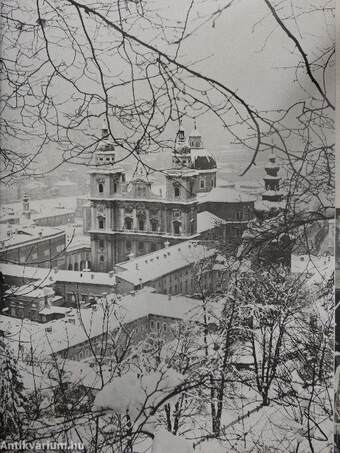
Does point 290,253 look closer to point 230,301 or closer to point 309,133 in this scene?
point 230,301

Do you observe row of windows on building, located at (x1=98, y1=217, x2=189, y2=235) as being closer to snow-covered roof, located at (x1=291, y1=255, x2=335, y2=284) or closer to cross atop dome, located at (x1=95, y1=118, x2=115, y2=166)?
cross atop dome, located at (x1=95, y1=118, x2=115, y2=166)

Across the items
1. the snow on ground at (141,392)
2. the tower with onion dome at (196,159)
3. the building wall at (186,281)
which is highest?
the tower with onion dome at (196,159)

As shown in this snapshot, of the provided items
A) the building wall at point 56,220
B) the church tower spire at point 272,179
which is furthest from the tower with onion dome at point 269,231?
the building wall at point 56,220

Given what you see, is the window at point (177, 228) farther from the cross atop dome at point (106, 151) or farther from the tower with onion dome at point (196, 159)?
the cross atop dome at point (106, 151)

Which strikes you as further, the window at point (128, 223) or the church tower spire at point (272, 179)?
the window at point (128, 223)

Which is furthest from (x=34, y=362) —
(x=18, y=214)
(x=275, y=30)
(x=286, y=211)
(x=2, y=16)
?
(x=275, y=30)

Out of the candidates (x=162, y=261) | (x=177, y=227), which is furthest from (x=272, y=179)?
(x=162, y=261)
